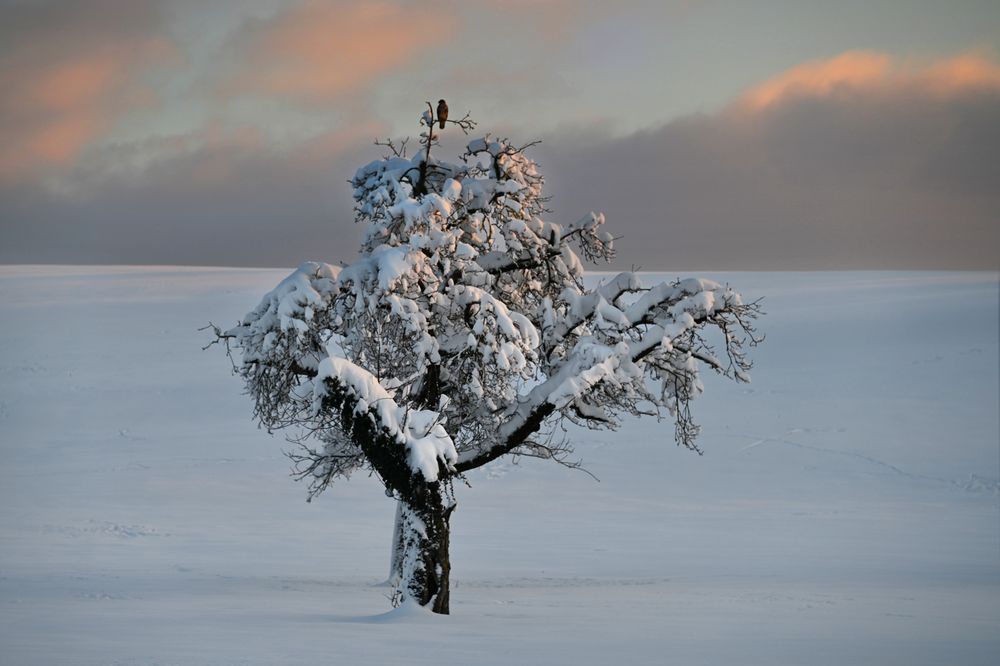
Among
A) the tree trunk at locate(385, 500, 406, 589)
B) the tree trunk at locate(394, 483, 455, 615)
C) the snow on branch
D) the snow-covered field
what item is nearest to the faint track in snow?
the snow-covered field

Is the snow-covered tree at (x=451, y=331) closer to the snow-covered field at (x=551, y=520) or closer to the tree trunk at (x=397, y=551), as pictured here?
the snow-covered field at (x=551, y=520)

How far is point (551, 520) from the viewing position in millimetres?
30125

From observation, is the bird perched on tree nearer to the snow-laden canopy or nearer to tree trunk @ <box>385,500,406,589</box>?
the snow-laden canopy

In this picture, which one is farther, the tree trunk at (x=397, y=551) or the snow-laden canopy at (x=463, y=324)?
the tree trunk at (x=397, y=551)

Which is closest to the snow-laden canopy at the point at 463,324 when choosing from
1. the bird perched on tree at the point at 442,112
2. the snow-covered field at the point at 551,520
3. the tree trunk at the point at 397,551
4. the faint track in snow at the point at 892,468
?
the bird perched on tree at the point at 442,112

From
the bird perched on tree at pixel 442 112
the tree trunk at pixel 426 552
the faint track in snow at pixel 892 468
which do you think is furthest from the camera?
the faint track in snow at pixel 892 468

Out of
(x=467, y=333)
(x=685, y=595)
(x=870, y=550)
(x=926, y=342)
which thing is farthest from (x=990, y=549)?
(x=926, y=342)

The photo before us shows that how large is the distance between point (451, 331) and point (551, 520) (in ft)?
48.5

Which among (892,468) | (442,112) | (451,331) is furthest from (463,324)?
(892,468)

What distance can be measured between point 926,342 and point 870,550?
95.5 feet

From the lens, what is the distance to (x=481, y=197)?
16.3 metres

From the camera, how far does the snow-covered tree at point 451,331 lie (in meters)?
15.2

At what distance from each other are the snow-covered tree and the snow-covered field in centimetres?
244

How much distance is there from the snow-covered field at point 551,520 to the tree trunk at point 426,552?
64 cm
